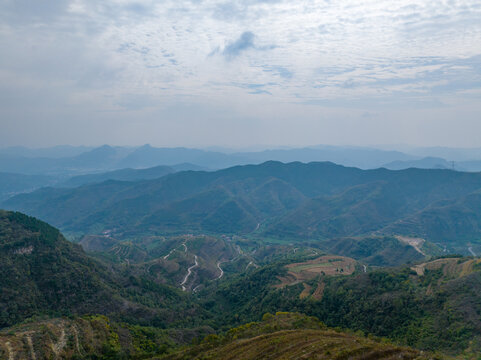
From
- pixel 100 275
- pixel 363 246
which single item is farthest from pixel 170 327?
pixel 363 246

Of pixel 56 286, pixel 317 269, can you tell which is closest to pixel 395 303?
pixel 317 269

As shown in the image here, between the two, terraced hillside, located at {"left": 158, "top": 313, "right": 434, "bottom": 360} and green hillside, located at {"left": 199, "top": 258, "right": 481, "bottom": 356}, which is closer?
terraced hillside, located at {"left": 158, "top": 313, "right": 434, "bottom": 360}

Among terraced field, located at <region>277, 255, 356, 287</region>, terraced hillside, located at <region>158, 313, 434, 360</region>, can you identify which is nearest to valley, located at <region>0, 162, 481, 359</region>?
terraced hillside, located at <region>158, 313, 434, 360</region>

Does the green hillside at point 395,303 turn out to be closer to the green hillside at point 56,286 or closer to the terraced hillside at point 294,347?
the terraced hillside at point 294,347

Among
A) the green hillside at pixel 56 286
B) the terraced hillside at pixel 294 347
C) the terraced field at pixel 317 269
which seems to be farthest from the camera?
the terraced field at pixel 317 269

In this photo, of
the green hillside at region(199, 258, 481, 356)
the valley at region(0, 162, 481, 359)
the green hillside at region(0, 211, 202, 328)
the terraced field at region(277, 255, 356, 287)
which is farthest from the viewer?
the terraced field at region(277, 255, 356, 287)

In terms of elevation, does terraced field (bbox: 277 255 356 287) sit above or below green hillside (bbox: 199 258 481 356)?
below

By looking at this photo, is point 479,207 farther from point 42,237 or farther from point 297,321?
point 42,237

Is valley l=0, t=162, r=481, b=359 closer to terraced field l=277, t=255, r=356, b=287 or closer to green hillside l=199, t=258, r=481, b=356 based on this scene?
green hillside l=199, t=258, r=481, b=356

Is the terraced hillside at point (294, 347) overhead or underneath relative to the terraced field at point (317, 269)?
overhead

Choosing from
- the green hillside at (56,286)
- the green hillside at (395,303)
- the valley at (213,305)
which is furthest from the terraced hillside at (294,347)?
the green hillside at (56,286)

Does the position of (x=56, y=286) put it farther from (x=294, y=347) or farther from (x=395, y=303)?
(x=395, y=303)
